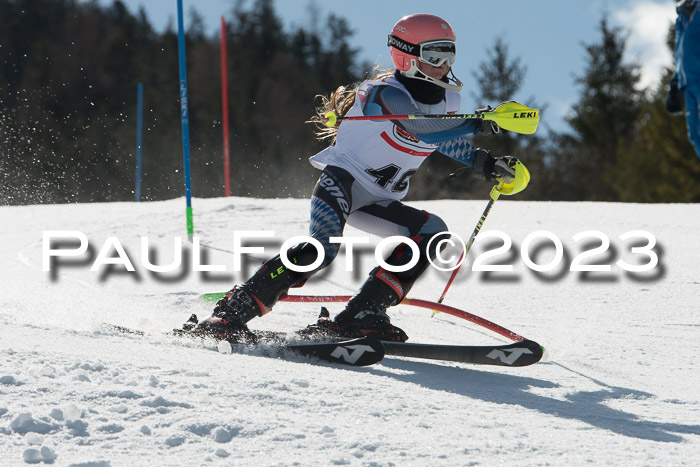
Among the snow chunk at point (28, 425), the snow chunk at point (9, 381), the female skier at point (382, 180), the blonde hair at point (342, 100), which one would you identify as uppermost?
the blonde hair at point (342, 100)

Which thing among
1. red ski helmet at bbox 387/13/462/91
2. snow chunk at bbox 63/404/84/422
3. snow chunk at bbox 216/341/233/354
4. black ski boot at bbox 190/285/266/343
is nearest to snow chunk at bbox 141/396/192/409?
snow chunk at bbox 63/404/84/422

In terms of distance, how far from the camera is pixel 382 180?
354 cm

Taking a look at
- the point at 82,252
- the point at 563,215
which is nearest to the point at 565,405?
the point at 82,252

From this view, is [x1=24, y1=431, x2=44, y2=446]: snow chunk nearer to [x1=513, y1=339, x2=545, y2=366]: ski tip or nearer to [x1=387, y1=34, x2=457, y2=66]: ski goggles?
[x1=513, y1=339, x2=545, y2=366]: ski tip

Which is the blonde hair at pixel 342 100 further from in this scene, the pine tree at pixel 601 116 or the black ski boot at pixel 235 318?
the pine tree at pixel 601 116

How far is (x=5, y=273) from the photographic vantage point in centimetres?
577

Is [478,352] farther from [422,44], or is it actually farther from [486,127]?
[422,44]

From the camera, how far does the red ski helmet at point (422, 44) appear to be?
3.39 m

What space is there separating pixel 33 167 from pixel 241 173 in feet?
27.3

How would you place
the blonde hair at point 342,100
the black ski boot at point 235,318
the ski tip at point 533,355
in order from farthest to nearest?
the blonde hair at point 342,100
the black ski boot at point 235,318
the ski tip at point 533,355

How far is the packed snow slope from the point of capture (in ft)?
6.34

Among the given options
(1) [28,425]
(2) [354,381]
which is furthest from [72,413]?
(2) [354,381]

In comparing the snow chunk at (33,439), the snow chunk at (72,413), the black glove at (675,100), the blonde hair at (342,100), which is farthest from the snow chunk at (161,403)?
the blonde hair at (342,100)

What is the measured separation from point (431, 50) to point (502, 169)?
25.1 inches
